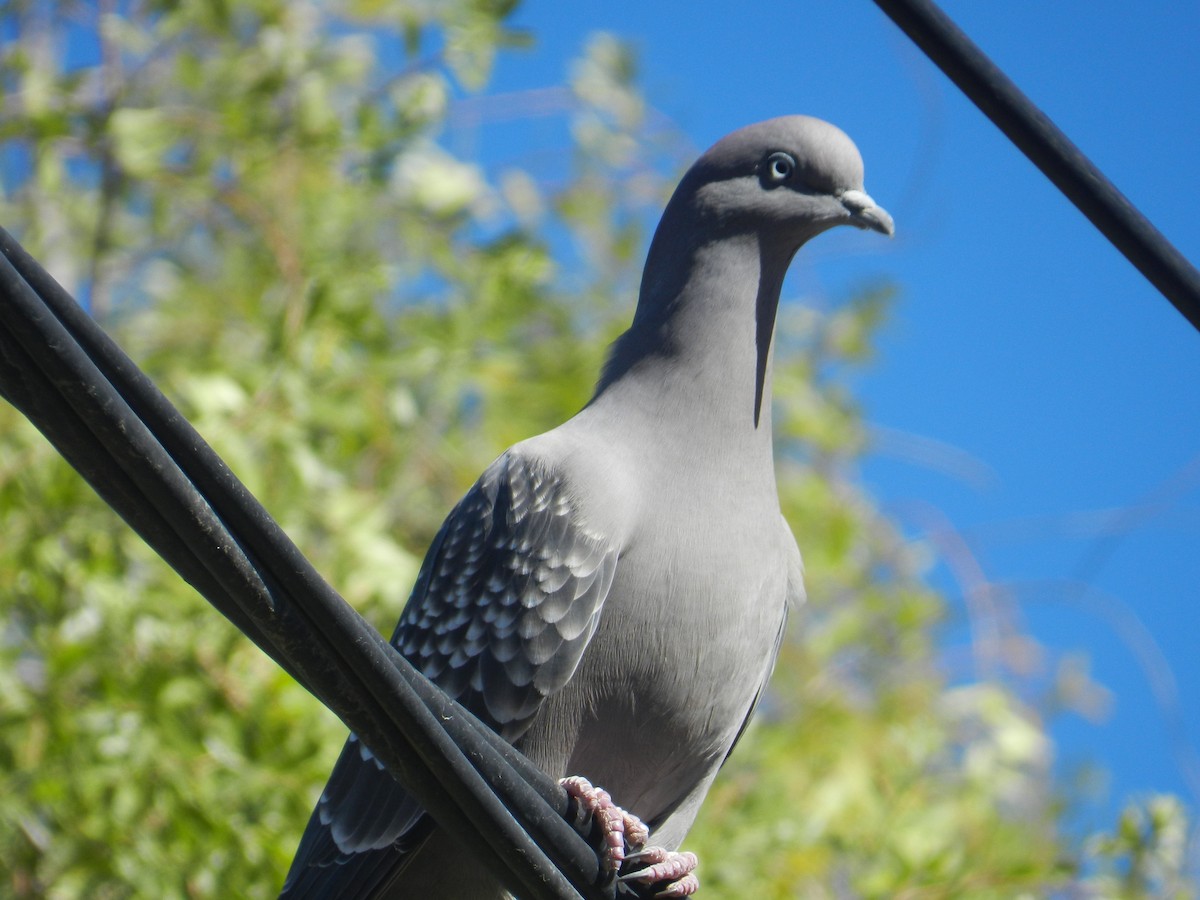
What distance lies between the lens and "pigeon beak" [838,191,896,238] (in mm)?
3053

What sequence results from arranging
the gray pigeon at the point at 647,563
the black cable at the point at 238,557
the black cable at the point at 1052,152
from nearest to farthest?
1. the black cable at the point at 238,557
2. the black cable at the point at 1052,152
3. the gray pigeon at the point at 647,563

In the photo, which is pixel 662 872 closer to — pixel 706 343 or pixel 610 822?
pixel 610 822

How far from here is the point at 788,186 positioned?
3055 millimetres

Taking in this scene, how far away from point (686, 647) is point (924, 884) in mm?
1736

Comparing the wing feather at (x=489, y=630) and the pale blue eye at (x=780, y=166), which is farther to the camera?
the pale blue eye at (x=780, y=166)

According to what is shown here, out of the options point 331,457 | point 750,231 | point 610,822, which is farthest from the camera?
point 331,457

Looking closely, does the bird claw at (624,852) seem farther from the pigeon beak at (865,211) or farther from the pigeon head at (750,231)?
the pigeon beak at (865,211)

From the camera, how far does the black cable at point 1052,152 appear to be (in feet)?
6.65

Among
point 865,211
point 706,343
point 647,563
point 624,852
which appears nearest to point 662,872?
point 624,852

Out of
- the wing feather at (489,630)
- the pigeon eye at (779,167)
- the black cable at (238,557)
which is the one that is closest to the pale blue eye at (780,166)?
the pigeon eye at (779,167)

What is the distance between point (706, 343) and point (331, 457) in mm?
2081

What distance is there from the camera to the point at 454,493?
5.23 metres

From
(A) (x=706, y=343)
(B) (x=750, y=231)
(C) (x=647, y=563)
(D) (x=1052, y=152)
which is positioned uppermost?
(D) (x=1052, y=152)

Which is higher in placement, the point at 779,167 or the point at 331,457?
the point at 779,167
